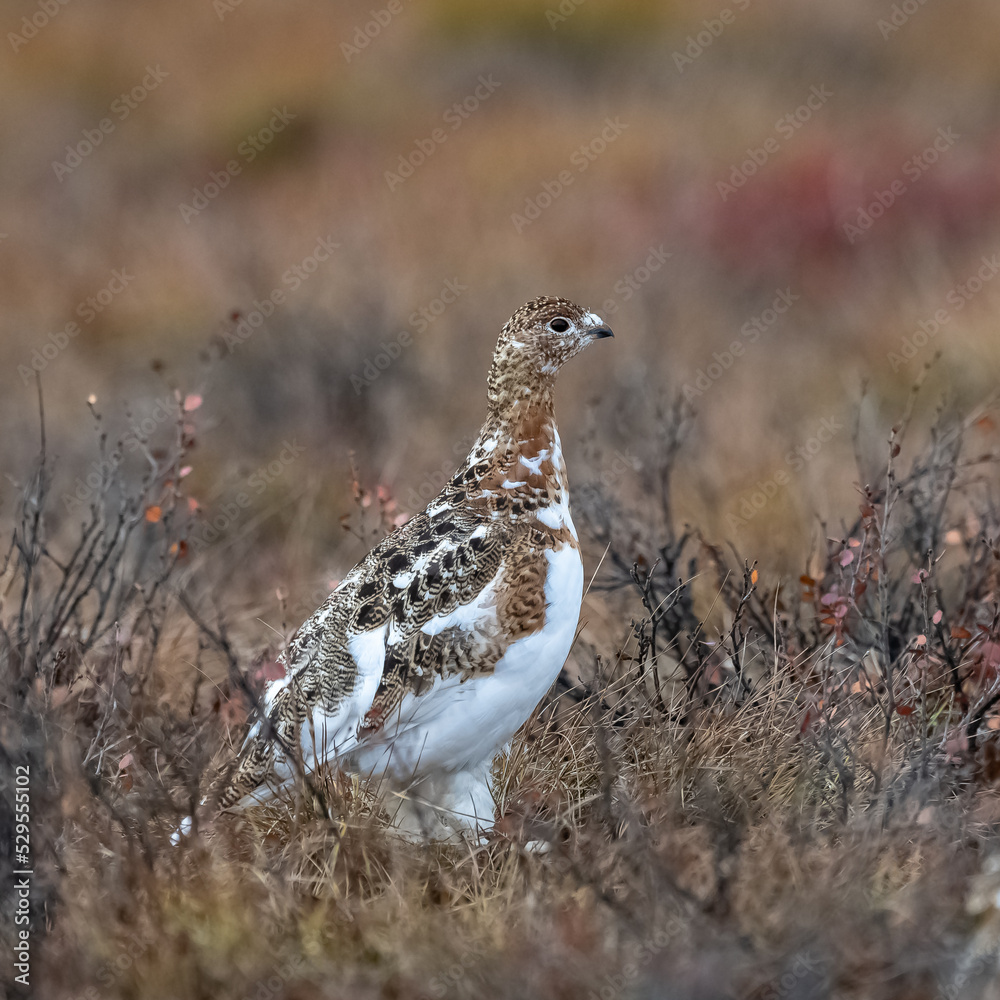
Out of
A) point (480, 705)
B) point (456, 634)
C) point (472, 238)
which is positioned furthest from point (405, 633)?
point (472, 238)

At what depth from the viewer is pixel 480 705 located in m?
2.70

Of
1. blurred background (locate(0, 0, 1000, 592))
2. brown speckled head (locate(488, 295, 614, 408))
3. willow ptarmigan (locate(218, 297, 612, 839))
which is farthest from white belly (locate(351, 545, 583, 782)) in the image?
blurred background (locate(0, 0, 1000, 592))

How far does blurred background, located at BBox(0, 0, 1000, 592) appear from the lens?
20.9 feet

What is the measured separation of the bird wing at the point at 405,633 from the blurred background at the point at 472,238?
1093mm

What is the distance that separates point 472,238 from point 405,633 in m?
7.56

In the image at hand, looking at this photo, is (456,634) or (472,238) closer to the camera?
(456,634)

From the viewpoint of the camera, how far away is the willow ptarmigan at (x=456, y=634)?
2.72 meters

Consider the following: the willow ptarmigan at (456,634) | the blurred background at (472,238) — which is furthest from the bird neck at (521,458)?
the blurred background at (472,238)

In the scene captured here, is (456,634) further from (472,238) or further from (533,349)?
(472,238)

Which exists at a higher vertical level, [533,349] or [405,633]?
[533,349]

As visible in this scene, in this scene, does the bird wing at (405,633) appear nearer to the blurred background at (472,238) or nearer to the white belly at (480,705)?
the white belly at (480,705)

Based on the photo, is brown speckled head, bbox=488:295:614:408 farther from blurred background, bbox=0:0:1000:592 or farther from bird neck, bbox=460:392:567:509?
blurred background, bbox=0:0:1000:592

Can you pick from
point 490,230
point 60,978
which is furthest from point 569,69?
point 60,978

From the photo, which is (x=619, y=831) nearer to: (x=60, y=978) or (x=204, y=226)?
(x=60, y=978)
